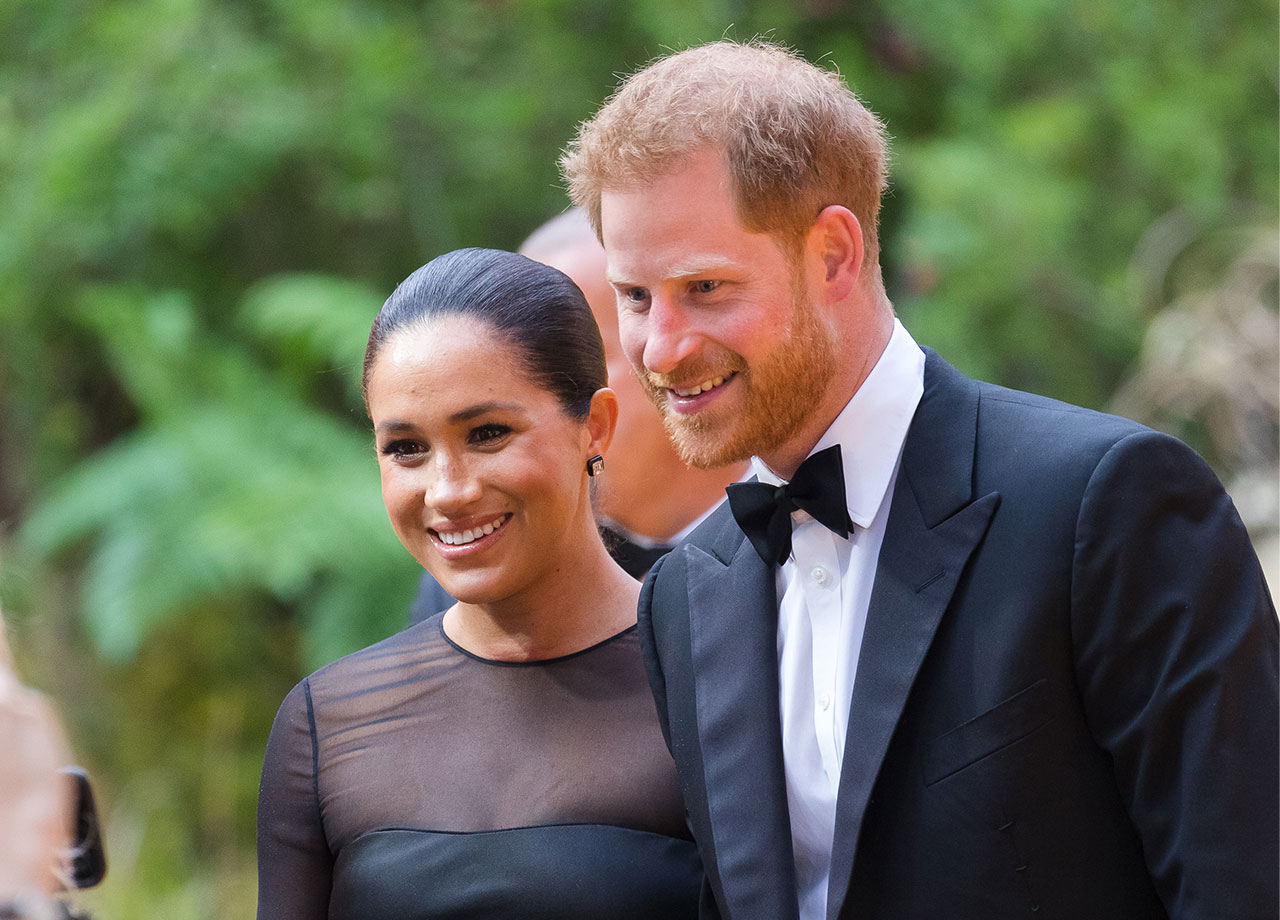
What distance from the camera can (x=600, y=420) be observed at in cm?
232

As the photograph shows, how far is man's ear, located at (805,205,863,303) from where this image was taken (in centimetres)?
191

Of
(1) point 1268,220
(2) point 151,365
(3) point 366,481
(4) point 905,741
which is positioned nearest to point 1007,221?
(1) point 1268,220

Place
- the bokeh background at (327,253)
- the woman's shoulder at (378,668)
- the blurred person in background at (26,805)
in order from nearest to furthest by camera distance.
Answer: the blurred person in background at (26,805)
the woman's shoulder at (378,668)
the bokeh background at (327,253)

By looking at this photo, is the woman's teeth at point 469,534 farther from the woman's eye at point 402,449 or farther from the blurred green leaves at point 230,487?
the blurred green leaves at point 230,487

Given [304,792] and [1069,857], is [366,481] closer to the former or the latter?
[304,792]

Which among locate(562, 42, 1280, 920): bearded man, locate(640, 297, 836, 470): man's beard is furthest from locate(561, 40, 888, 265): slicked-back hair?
locate(640, 297, 836, 470): man's beard

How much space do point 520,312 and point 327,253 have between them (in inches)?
157

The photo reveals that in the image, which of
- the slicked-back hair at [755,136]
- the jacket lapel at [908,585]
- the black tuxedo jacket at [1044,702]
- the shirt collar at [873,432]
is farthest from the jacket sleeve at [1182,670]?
the slicked-back hair at [755,136]

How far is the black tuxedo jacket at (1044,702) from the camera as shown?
5.32ft

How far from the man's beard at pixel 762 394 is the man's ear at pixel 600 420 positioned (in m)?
0.37

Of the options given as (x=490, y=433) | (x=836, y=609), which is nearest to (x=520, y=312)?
(x=490, y=433)

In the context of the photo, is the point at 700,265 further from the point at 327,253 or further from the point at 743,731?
the point at 327,253

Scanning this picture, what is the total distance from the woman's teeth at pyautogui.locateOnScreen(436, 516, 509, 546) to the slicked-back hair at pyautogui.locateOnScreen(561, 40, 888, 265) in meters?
0.55

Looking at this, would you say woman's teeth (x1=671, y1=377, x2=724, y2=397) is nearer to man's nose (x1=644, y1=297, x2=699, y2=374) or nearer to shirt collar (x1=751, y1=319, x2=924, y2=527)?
man's nose (x1=644, y1=297, x2=699, y2=374)
